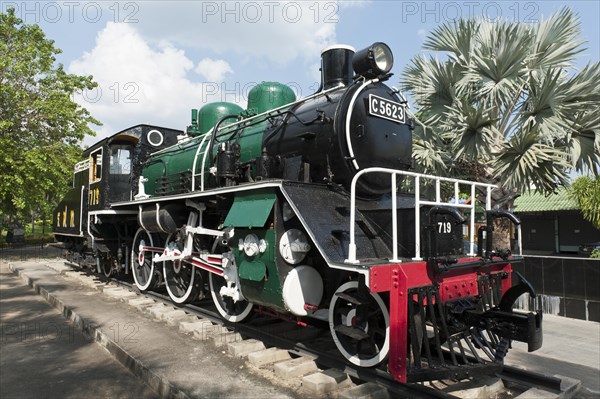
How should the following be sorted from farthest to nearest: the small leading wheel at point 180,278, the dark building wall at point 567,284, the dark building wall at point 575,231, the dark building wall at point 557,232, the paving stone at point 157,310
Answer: the dark building wall at point 557,232 < the dark building wall at point 575,231 < the dark building wall at point 567,284 < the small leading wheel at point 180,278 < the paving stone at point 157,310

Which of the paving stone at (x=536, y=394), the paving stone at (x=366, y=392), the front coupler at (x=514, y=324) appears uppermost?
the front coupler at (x=514, y=324)

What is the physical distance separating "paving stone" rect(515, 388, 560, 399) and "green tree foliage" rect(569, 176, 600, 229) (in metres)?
A: 13.6

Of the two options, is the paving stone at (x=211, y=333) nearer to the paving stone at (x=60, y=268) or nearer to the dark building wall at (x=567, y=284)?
the dark building wall at (x=567, y=284)

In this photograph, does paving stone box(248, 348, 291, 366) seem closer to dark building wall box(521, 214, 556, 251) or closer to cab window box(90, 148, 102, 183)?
cab window box(90, 148, 102, 183)

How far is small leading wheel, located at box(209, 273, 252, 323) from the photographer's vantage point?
5301mm

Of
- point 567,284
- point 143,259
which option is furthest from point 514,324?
point 143,259

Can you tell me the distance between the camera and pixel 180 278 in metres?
6.92

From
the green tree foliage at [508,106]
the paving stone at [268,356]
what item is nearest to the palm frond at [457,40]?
the green tree foliage at [508,106]

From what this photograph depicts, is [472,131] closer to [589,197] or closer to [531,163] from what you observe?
[531,163]

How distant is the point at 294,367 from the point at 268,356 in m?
0.44

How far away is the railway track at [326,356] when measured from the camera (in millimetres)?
3551

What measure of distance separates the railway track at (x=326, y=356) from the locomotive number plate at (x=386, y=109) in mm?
2413

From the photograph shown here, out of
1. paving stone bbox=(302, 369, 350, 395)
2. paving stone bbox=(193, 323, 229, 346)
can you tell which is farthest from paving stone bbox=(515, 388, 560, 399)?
paving stone bbox=(193, 323, 229, 346)

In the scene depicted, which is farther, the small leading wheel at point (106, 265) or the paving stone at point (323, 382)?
the small leading wheel at point (106, 265)
